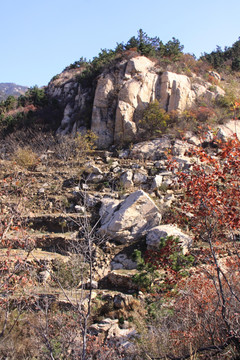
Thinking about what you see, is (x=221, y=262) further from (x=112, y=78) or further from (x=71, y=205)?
(x=112, y=78)

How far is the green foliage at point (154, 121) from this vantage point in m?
14.7

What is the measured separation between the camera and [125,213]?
8.93 metres

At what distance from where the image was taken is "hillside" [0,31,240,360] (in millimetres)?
4559

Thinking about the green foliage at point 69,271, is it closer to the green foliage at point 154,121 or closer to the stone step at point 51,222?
the stone step at point 51,222

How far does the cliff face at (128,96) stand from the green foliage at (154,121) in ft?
1.95

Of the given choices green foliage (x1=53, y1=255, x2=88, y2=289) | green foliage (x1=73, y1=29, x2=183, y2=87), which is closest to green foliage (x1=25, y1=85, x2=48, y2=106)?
green foliage (x1=73, y1=29, x2=183, y2=87)

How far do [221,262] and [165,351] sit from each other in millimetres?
3635

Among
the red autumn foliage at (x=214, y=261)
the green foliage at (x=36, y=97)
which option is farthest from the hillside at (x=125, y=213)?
the green foliage at (x=36, y=97)

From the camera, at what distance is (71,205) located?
35.8 feet

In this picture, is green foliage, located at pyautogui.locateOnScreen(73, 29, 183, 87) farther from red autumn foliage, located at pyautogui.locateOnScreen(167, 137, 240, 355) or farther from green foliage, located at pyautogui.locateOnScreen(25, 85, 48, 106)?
red autumn foliage, located at pyautogui.locateOnScreen(167, 137, 240, 355)

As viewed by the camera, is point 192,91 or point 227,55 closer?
point 192,91

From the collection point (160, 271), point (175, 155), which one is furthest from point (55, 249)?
point (175, 155)

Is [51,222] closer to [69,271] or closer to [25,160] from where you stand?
[69,271]

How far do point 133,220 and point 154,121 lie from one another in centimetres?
759
